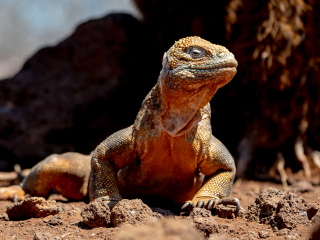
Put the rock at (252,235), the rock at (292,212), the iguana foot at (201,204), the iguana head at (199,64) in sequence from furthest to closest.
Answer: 1. the iguana foot at (201,204)
2. the iguana head at (199,64)
3. the rock at (292,212)
4. the rock at (252,235)

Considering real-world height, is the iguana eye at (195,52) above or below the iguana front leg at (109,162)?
above

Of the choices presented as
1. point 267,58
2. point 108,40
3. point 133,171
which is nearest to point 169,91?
point 133,171

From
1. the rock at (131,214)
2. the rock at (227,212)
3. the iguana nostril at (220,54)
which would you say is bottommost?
the rock at (227,212)

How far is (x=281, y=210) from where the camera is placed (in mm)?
3414

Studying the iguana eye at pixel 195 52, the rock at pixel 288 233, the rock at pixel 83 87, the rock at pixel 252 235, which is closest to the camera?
the rock at pixel 288 233

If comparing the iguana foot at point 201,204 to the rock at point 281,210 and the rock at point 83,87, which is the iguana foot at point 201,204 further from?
the rock at point 83,87

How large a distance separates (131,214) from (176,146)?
1043mm

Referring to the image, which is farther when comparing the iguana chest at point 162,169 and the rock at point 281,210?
the iguana chest at point 162,169

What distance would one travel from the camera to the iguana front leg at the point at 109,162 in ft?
14.2

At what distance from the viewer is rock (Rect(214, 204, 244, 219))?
3873 millimetres

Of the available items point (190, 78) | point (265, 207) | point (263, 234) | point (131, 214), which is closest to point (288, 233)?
→ point (263, 234)

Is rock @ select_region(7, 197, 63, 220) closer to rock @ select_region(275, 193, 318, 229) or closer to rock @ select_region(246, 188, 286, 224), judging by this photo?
rock @ select_region(246, 188, 286, 224)

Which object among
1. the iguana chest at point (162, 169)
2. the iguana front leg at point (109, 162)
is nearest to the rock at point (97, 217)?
the iguana front leg at point (109, 162)

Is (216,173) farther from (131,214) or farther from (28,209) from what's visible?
(28,209)
